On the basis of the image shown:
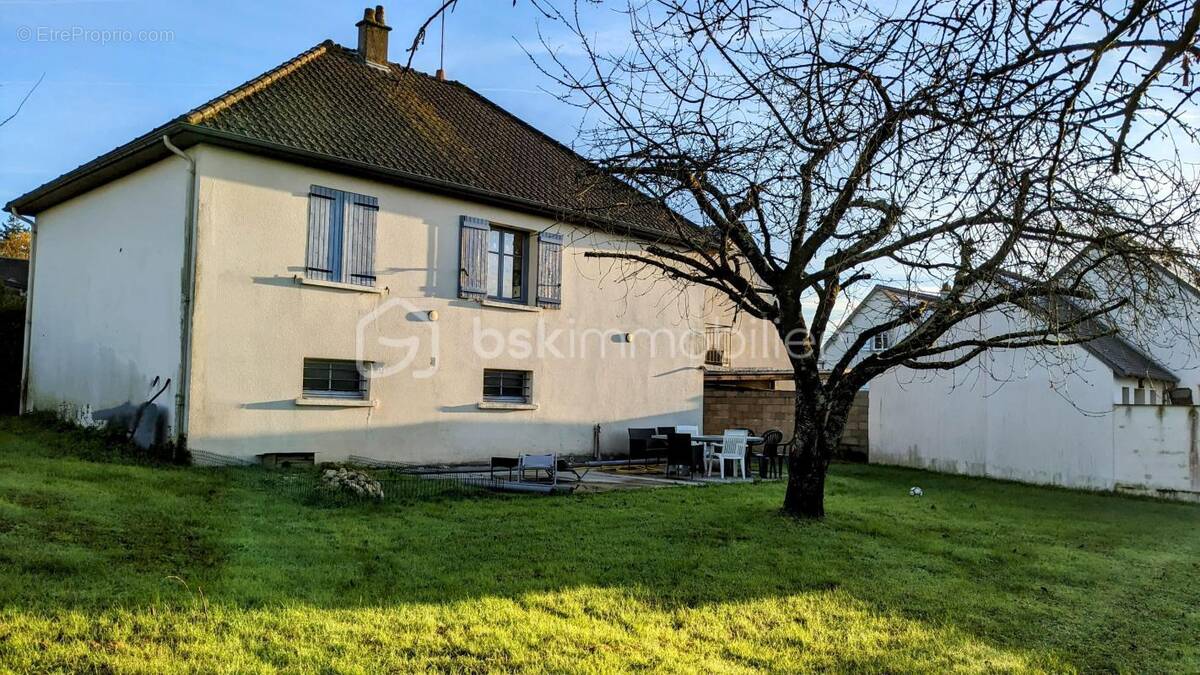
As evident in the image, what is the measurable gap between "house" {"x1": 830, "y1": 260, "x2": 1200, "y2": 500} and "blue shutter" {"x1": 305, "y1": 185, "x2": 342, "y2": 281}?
873cm

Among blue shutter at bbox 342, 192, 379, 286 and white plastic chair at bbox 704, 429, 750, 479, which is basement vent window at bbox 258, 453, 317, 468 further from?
white plastic chair at bbox 704, 429, 750, 479

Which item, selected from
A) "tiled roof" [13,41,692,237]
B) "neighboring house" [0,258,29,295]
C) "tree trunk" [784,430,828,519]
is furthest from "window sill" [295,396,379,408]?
"neighboring house" [0,258,29,295]

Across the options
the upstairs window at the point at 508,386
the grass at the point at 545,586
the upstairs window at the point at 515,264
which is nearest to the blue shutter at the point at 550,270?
the upstairs window at the point at 515,264

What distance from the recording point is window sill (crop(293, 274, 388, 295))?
477 inches

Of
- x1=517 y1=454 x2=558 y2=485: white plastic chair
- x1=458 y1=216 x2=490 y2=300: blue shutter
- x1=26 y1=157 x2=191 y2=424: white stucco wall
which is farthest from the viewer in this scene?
x1=458 y1=216 x2=490 y2=300: blue shutter

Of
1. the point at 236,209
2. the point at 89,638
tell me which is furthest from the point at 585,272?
the point at 89,638

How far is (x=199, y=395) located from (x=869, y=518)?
Answer: 8750 millimetres

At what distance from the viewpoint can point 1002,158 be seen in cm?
356

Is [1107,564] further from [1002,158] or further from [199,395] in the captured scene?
[199,395]

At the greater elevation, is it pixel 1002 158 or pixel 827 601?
pixel 1002 158

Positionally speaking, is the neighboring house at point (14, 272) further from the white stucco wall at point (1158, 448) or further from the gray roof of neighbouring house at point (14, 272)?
the white stucco wall at point (1158, 448)

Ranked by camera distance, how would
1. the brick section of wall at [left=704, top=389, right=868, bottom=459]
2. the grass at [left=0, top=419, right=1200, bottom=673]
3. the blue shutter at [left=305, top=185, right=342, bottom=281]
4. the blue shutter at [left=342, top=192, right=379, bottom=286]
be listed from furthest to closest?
the brick section of wall at [left=704, top=389, right=868, bottom=459]
the blue shutter at [left=342, top=192, right=379, bottom=286]
the blue shutter at [left=305, top=185, right=342, bottom=281]
the grass at [left=0, top=419, right=1200, bottom=673]

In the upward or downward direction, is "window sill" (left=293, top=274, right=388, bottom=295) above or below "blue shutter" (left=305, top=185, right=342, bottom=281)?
below

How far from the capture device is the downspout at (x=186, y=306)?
11008 millimetres
